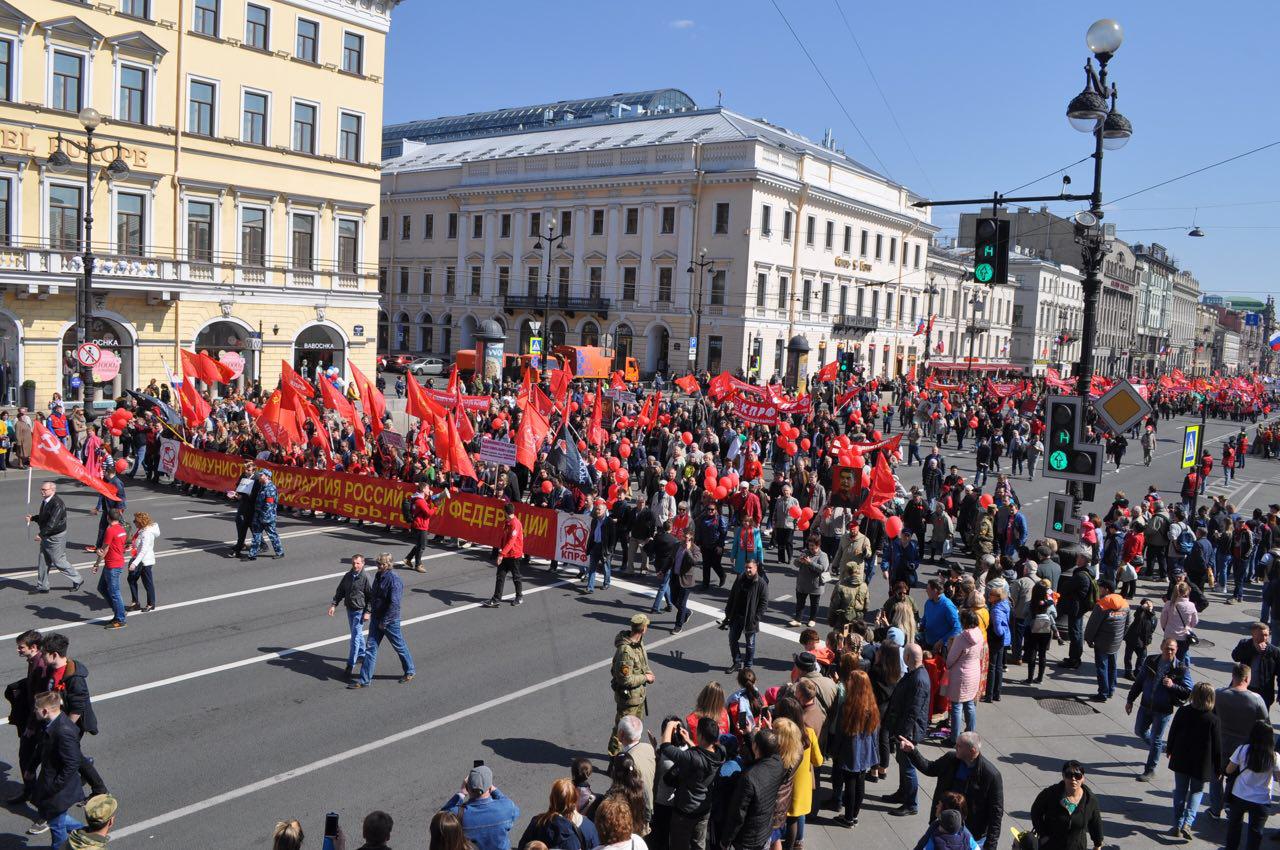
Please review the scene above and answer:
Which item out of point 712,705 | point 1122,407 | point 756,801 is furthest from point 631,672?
point 1122,407

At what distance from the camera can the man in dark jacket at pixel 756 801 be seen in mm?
6887

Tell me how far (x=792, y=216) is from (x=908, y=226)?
54.5ft

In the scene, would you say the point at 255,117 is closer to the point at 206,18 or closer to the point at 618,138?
the point at 206,18

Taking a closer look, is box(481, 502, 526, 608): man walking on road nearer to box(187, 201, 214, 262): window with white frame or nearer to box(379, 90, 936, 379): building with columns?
box(187, 201, 214, 262): window with white frame

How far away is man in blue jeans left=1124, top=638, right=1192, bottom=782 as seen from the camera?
9.68m

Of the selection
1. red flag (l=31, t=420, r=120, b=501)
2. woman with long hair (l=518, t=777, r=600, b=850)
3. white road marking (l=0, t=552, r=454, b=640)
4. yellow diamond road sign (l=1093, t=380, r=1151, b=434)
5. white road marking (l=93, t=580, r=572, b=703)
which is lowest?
white road marking (l=93, t=580, r=572, b=703)

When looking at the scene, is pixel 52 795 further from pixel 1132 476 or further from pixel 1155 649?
pixel 1132 476

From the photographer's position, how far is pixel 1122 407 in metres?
12.3

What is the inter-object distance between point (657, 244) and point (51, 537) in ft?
169

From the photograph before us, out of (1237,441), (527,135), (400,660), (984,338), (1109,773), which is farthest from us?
(984,338)

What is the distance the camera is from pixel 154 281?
3400cm

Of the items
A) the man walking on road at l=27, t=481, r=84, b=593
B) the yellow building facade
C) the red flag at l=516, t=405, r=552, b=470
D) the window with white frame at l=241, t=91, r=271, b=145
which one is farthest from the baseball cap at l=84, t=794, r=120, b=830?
the window with white frame at l=241, t=91, r=271, b=145

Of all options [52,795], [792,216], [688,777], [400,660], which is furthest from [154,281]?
[792,216]

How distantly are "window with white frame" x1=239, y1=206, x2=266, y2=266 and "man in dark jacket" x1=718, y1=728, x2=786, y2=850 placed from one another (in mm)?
34943
